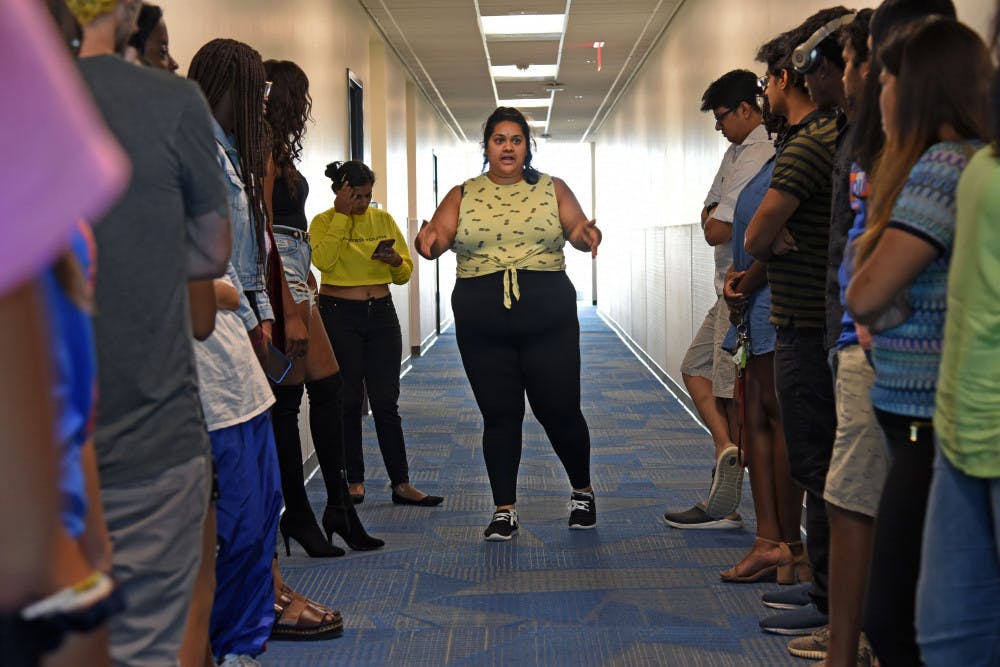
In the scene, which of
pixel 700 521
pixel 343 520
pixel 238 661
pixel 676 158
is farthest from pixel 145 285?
pixel 676 158

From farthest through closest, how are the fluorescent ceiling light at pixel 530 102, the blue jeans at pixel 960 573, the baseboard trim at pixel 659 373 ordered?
the fluorescent ceiling light at pixel 530 102 → the baseboard trim at pixel 659 373 → the blue jeans at pixel 960 573

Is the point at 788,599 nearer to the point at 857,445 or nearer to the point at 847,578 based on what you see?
the point at 847,578

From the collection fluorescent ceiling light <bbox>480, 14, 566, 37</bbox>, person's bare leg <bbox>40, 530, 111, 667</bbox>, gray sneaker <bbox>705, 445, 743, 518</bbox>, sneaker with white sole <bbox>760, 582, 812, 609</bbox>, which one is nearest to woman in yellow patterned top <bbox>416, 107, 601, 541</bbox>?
gray sneaker <bbox>705, 445, 743, 518</bbox>

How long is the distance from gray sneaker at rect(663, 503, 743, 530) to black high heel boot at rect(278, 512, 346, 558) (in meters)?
1.30

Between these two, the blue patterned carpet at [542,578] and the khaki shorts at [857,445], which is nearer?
the khaki shorts at [857,445]

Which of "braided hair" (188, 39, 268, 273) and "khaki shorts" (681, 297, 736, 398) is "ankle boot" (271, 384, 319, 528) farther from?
"khaki shorts" (681, 297, 736, 398)

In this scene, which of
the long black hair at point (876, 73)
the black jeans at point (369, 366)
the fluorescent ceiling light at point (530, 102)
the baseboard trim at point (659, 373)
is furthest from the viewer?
the fluorescent ceiling light at point (530, 102)

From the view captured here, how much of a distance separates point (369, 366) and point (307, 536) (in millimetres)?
1163

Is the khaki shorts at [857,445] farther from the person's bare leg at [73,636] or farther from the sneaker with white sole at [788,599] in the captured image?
the person's bare leg at [73,636]

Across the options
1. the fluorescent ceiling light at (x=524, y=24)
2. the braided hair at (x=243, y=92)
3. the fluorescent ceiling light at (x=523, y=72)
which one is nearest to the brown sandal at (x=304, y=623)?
the braided hair at (x=243, y=92)

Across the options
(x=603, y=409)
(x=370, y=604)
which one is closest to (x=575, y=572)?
(x=370, y=604)

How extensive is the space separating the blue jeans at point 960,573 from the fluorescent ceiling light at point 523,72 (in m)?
9.20

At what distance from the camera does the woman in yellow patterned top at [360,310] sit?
4527 millimetres

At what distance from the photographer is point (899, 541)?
5.82ft
